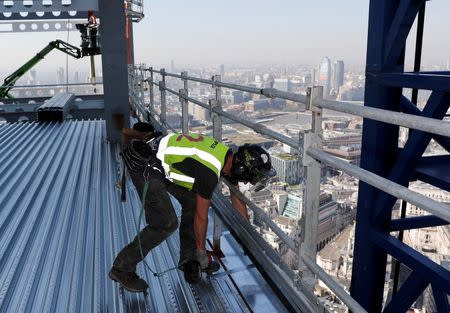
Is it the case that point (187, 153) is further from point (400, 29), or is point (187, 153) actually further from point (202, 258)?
point (400, 29)

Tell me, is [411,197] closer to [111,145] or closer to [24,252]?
[24,252]

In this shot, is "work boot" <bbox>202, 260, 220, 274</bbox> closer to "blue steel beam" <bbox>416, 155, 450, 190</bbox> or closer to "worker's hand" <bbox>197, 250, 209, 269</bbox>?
"worker's hand" <bbox>197, 250, 209, 269</bbox>

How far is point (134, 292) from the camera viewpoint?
10.5 feet

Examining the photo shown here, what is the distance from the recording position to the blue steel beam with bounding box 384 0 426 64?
255 cm

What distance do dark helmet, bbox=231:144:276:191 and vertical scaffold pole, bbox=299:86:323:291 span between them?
29.5 inches

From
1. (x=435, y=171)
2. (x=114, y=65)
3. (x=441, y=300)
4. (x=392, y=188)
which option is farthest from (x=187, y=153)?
(x=114, y=65)

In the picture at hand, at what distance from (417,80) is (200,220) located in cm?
169

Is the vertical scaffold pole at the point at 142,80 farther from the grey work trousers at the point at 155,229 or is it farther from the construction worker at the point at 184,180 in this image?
the grey work trousers at the point at 155,229

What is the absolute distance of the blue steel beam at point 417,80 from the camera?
2.32m

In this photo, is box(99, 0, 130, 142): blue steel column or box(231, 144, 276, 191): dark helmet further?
box(99, 0, 130, 142): blue steel column

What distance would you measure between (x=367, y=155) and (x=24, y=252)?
3.00 meters

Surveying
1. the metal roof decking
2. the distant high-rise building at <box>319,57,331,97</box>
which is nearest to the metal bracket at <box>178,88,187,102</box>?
the metal roof decking

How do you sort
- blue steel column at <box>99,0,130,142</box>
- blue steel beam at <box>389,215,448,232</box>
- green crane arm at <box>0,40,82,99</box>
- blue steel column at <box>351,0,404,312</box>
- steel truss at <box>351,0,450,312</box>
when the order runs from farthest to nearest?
green crane arm at <box>0,40,82,99</box>
blue steel column at <box>99,0,130,142</box>
blue steel beam at <box>389,215,448,232</box>
blue steel column at <box>351,0,404,312</box>
steel truss at <box>351,0,450,312</box>

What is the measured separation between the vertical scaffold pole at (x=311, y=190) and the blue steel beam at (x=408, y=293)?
2.37 feet
